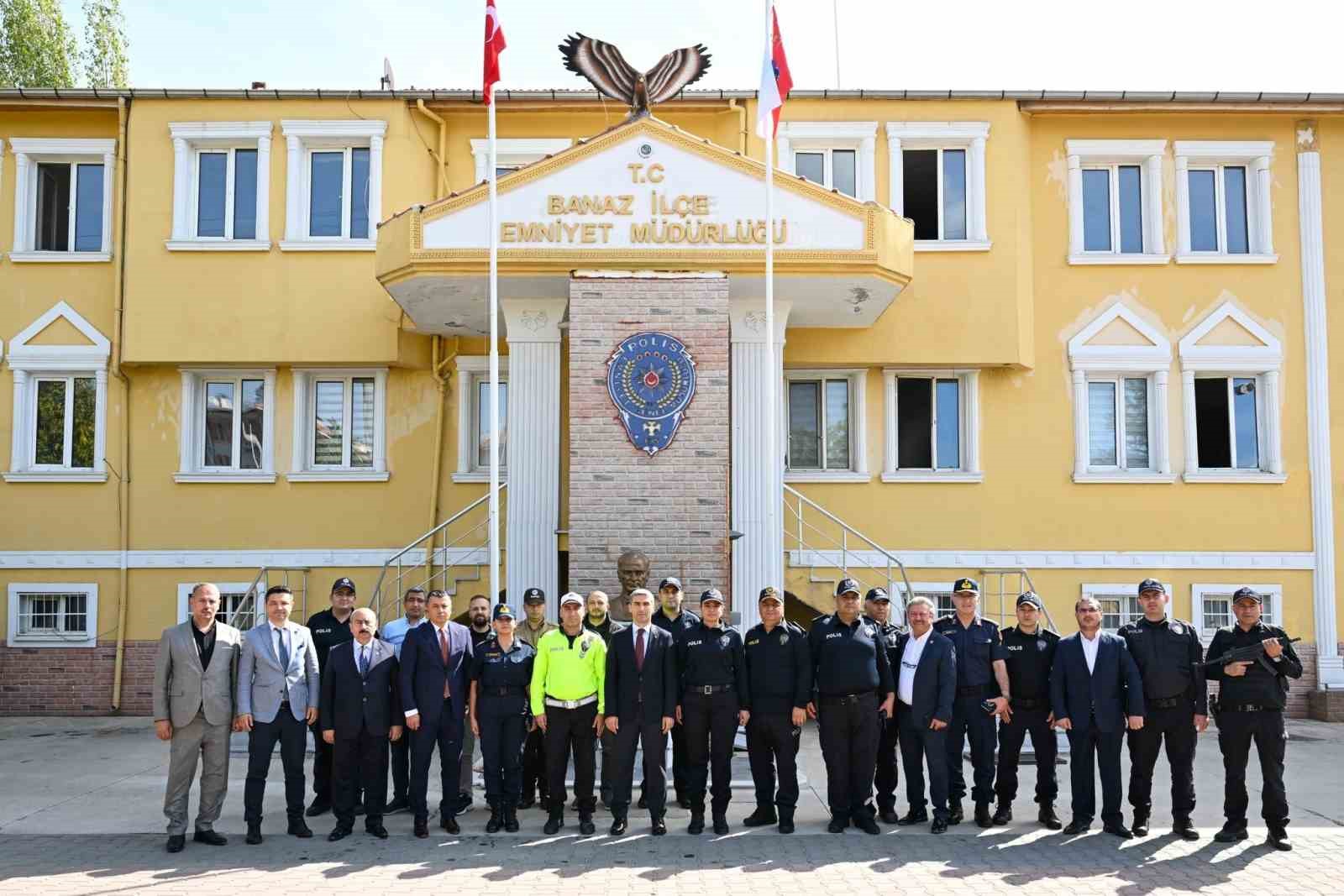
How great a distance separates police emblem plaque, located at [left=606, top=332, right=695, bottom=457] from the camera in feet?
40.0

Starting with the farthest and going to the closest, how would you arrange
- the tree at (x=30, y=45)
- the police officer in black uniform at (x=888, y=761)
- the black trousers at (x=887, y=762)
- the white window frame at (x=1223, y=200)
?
the tree at (x=30, y=45)
the white window frame at (x=1223, y=200)
the black trousers at (x=887, y=762)
the police officer in black uniform at (x=888, y=761)

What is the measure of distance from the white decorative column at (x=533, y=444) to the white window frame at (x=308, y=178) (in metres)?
3.28

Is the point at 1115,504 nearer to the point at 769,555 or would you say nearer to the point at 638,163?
the point at 769,555

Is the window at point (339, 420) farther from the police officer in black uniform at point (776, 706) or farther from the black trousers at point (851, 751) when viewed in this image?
the black trousers at point (851, 751)

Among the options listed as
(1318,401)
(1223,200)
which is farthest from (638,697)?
(1223,200)

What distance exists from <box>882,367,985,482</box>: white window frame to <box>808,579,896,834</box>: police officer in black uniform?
6.90 m

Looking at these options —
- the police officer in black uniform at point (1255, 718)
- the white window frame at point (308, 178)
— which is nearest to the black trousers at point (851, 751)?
the police officer in black uniform at point (1255, 718)

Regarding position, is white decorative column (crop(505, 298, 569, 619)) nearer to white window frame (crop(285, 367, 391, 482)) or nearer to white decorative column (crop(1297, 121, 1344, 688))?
white window frame (crop(285, 367, 391, 482))

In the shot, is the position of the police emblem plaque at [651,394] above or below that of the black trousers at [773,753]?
above

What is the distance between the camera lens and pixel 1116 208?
16.1m

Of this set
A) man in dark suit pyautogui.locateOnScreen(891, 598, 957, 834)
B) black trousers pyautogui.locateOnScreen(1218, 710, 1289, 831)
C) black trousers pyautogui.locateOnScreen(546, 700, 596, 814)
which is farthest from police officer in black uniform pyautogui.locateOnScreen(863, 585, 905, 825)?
black trousers pyautogui.locateOnScreen(1218, 710, 1289, 831)

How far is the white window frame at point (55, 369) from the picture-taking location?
51.4ft

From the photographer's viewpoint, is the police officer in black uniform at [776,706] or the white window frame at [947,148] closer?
the police officer in black uniform at [776,706]

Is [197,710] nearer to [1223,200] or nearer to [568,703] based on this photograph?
[568,703]
